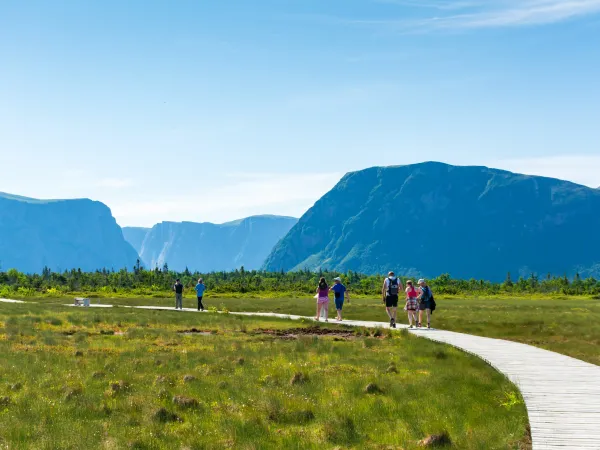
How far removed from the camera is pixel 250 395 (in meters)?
16.9

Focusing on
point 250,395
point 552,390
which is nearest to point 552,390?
point 552,390

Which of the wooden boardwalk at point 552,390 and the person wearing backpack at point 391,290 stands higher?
the person wearing backpack at point 391,290

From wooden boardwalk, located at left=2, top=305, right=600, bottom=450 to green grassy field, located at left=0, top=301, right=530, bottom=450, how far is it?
1.27 ft

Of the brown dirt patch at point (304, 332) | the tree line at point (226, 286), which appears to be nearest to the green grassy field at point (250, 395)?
the brown dirt patch at point (304, 332)

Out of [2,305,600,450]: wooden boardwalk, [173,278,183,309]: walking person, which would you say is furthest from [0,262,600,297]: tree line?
[2,305,600,450]: wooden boardwalk

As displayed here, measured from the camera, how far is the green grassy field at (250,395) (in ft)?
43.0

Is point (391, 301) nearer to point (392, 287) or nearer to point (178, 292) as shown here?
point (392, 287)

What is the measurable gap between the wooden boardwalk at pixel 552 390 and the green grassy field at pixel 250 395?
1.27 ft

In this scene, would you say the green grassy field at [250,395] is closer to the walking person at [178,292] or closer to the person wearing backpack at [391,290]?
the person wearing backpack at [391,290]

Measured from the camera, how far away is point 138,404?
51.5ft

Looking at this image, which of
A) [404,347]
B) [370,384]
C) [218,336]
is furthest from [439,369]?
[218,336]

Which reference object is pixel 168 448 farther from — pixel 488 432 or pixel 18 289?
pixel 18 289

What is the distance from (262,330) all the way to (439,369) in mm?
15772

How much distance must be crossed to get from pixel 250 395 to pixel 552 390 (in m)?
6.71
